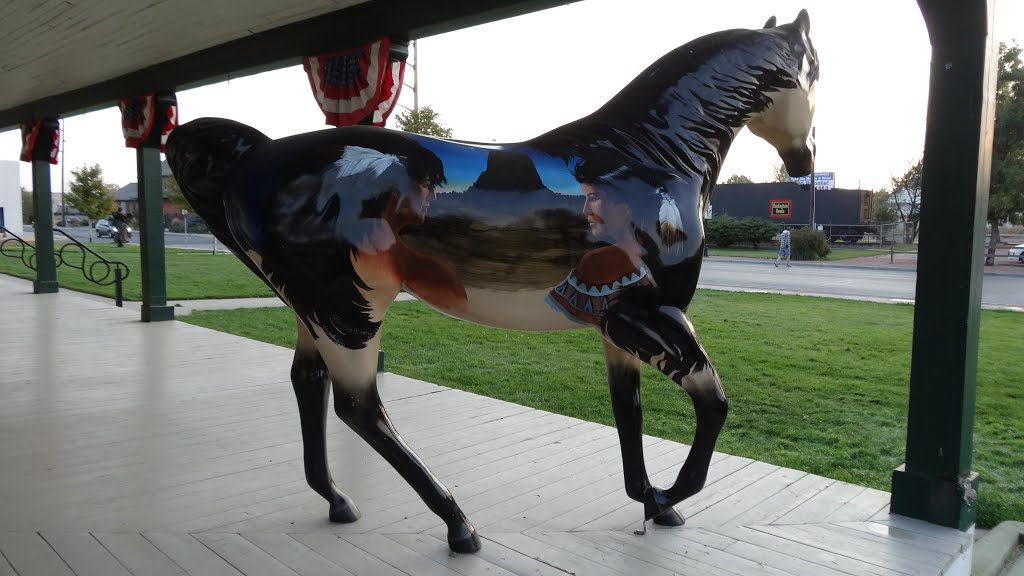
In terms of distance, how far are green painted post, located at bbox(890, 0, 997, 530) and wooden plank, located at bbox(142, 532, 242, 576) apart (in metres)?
2.71

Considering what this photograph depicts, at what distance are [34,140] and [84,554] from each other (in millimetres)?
9341

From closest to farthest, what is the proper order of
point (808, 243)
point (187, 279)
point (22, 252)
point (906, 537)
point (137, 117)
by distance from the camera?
point (906, 537), point (137, 117), point (22, 252), point (187, 279), point (808, 243)

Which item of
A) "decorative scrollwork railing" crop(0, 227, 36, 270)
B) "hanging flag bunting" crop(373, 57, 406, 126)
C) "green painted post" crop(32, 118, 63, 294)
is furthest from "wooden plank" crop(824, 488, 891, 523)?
"decorative scrollwork railing" crop(0, 227, 36, 270)

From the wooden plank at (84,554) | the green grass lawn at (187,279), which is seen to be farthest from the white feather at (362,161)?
the green grass lawn at (187,279)

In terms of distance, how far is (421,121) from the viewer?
16.7 meters

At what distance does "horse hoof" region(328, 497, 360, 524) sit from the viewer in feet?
8.89

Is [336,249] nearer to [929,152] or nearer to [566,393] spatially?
[929,152]

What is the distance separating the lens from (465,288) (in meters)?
2.15

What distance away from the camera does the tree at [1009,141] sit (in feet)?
65.8

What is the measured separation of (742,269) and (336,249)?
17879 mm

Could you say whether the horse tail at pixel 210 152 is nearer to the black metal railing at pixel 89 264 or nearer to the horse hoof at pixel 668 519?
the horse hoof at pixel 668 519

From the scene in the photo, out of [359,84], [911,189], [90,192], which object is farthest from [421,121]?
[911,189]

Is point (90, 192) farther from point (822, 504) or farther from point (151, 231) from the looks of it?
point (822, 504)

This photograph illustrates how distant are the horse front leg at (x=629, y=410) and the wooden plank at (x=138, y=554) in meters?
1.64
